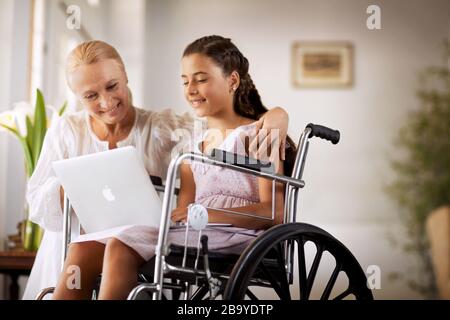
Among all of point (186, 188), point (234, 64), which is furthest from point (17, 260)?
point (234, 64)

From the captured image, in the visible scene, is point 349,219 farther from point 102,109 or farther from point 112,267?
point 112,267

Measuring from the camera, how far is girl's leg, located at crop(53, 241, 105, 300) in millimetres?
1677

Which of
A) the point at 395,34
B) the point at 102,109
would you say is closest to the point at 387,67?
the point at 395,34

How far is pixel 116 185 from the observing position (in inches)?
68.5

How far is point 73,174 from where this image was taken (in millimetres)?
1764

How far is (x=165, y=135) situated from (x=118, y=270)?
732mm

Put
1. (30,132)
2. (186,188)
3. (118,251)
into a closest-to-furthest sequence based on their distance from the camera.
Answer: (118,251), (186,188), (30,132)

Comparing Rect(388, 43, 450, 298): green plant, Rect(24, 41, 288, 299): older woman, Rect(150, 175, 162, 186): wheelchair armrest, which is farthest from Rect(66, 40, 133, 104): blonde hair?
Rect(388, 43, 450, 298): green plant

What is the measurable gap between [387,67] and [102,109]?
2803 mm

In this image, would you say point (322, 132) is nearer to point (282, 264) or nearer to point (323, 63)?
point (282, 264)

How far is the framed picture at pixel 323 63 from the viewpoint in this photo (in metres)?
4.59

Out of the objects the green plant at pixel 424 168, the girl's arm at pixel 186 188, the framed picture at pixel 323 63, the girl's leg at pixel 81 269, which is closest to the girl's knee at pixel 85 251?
the girl's leg at pixel 81 269

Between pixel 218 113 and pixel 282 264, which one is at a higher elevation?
pixel 218 113

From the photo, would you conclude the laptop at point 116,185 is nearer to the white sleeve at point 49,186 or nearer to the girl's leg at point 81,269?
the girl's leg at point 81,269
